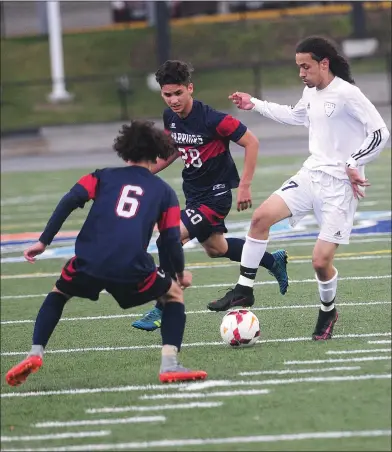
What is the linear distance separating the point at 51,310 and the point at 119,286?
1.57 ft

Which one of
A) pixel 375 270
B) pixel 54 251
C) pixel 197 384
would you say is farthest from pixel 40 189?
pixel 197 384

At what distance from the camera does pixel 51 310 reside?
694 cm

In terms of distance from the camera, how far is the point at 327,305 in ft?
26.2

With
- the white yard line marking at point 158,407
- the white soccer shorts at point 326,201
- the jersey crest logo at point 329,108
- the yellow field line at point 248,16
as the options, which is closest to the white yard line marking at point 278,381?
the white yard line marking at point 158,407

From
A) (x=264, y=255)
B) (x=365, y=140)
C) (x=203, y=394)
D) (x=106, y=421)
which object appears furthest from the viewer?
(x=264, y=255)

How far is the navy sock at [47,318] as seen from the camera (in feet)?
22.7

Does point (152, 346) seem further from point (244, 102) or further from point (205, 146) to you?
point (244, 102)

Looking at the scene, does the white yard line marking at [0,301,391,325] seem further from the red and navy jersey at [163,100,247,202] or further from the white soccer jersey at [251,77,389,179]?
the white soccer jersey at [251,77,389,179]

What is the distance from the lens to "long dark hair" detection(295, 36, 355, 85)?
789 centimetres

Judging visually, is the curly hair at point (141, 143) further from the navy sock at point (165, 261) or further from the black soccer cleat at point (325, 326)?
the black soccer cleat at point (325, 326)

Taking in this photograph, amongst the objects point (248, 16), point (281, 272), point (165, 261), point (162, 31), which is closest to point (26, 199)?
point (281, 272)

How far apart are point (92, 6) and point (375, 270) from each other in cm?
3616

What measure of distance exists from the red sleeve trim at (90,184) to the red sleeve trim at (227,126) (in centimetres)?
210

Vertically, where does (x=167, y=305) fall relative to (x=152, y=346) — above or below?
above
